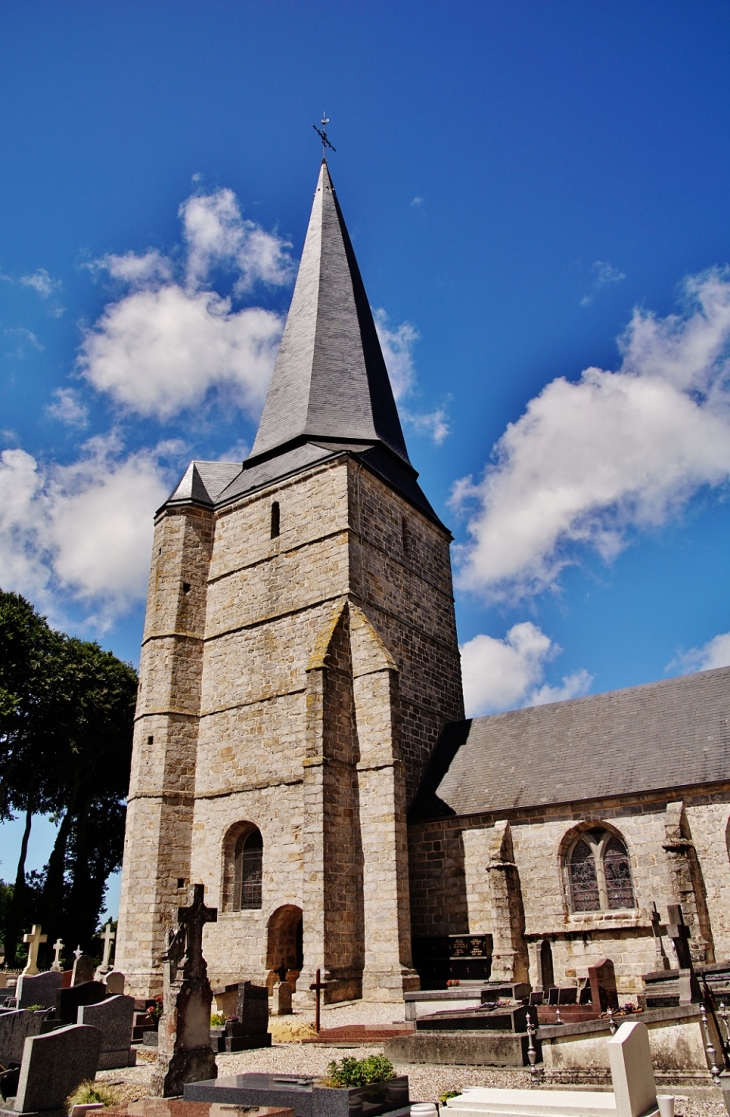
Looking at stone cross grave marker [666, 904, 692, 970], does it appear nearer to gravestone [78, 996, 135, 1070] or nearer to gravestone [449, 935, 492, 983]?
gravestone [449, 935, 492, 983]

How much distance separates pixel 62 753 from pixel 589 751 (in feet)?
64.0

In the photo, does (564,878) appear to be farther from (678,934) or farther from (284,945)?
(284,945)

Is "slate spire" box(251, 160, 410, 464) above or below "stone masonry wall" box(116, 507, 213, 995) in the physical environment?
above

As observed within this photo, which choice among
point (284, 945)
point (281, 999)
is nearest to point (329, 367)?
point (284, 945)

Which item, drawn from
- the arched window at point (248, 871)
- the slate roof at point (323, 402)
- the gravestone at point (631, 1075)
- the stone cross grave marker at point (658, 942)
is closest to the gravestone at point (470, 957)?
the stone cross grave marker at point (658, 942)

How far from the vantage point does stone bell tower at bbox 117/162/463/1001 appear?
49.3 feet

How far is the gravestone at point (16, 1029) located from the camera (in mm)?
10023

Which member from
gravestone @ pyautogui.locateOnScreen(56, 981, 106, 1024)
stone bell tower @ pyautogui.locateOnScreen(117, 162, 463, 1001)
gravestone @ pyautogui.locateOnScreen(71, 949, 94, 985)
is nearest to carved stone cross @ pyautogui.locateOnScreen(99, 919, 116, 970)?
stone bell tower @ pyautogui.locateOnScreen(117, 162, 463, 1001)

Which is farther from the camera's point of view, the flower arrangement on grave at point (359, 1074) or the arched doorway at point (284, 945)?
the arched doorway at point (284, 945)

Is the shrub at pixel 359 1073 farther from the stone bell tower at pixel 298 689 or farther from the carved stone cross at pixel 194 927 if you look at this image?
the stone bell tower at pixel 298 689

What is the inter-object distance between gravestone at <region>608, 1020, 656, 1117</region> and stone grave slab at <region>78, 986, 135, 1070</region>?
7.09 metres

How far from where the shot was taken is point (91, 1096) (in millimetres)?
7043

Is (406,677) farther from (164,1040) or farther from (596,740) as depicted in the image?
(164,1040)

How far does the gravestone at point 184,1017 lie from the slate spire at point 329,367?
14.1 meters
